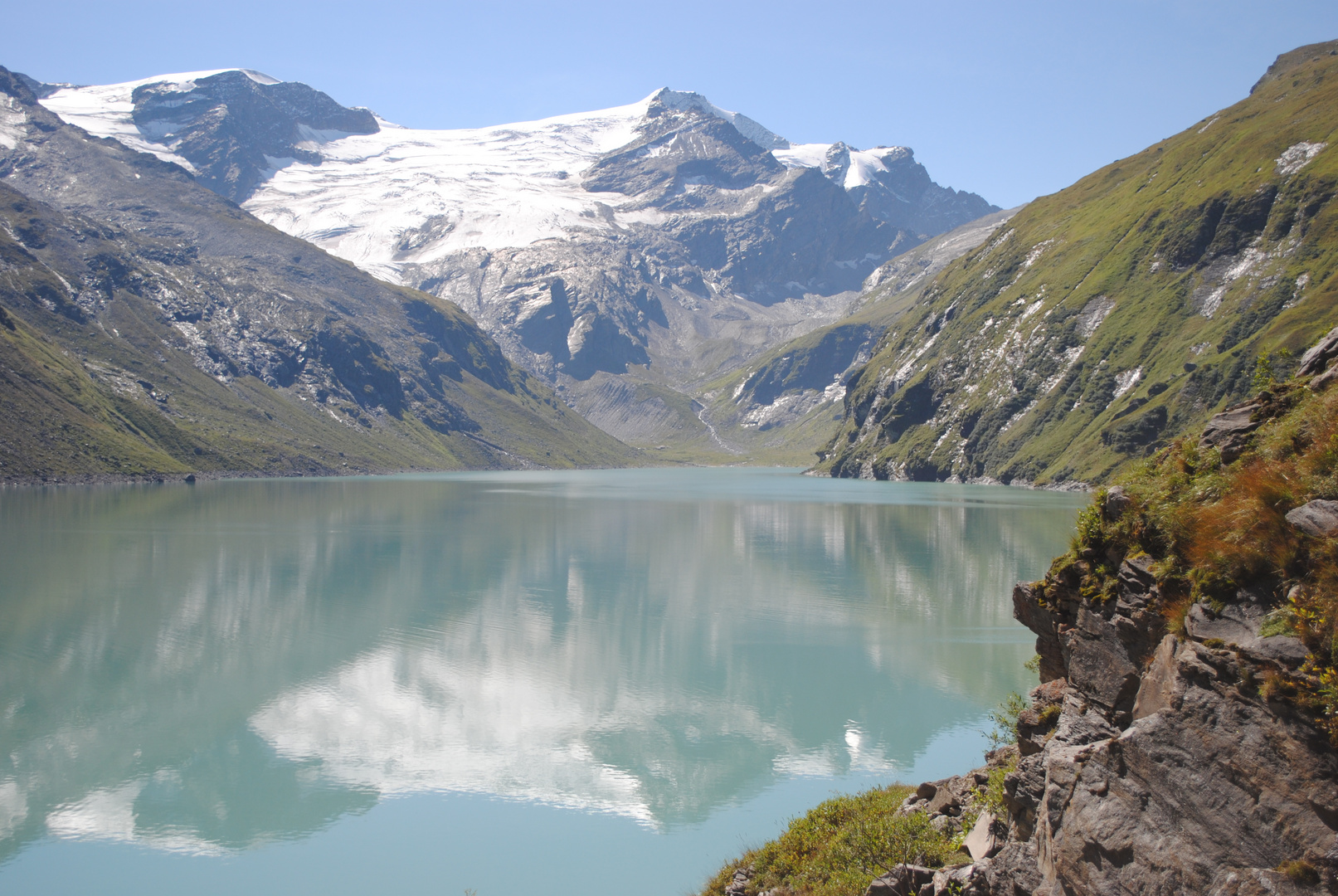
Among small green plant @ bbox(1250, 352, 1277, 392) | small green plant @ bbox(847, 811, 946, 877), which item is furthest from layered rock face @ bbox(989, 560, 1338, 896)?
small green plant @ bbox(1250, 352, 1277, 392)

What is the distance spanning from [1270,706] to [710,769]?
76.7 feet

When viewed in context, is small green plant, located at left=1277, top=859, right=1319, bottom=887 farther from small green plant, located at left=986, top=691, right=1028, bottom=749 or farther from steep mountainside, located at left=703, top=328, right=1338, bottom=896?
small green plant, located at left=986, top=691, right=1028, bottom=749

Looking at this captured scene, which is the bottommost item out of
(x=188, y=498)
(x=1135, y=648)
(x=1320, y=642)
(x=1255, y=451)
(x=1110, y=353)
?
(x=188, y=498)

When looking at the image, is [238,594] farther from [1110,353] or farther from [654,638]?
[1110,353]

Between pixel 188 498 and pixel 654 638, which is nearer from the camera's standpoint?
pixel 654 638

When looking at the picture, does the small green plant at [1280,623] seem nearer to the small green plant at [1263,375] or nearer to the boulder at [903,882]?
the small green plant at [1263,375]

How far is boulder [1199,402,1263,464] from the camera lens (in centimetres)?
1208

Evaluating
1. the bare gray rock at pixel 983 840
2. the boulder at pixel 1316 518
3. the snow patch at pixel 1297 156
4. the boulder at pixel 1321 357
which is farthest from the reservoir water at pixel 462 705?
the snow patch at pixel 1297 156

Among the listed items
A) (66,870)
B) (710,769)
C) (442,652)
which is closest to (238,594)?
(442,652)

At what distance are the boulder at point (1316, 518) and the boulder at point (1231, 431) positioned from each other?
2550 millimetres

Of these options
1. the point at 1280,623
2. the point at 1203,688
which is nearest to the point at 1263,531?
the point at 1280,623

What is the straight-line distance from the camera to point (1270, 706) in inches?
359

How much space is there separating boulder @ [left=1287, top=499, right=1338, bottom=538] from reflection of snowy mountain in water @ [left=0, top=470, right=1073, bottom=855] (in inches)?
844

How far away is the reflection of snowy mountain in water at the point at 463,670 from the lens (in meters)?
29.1
